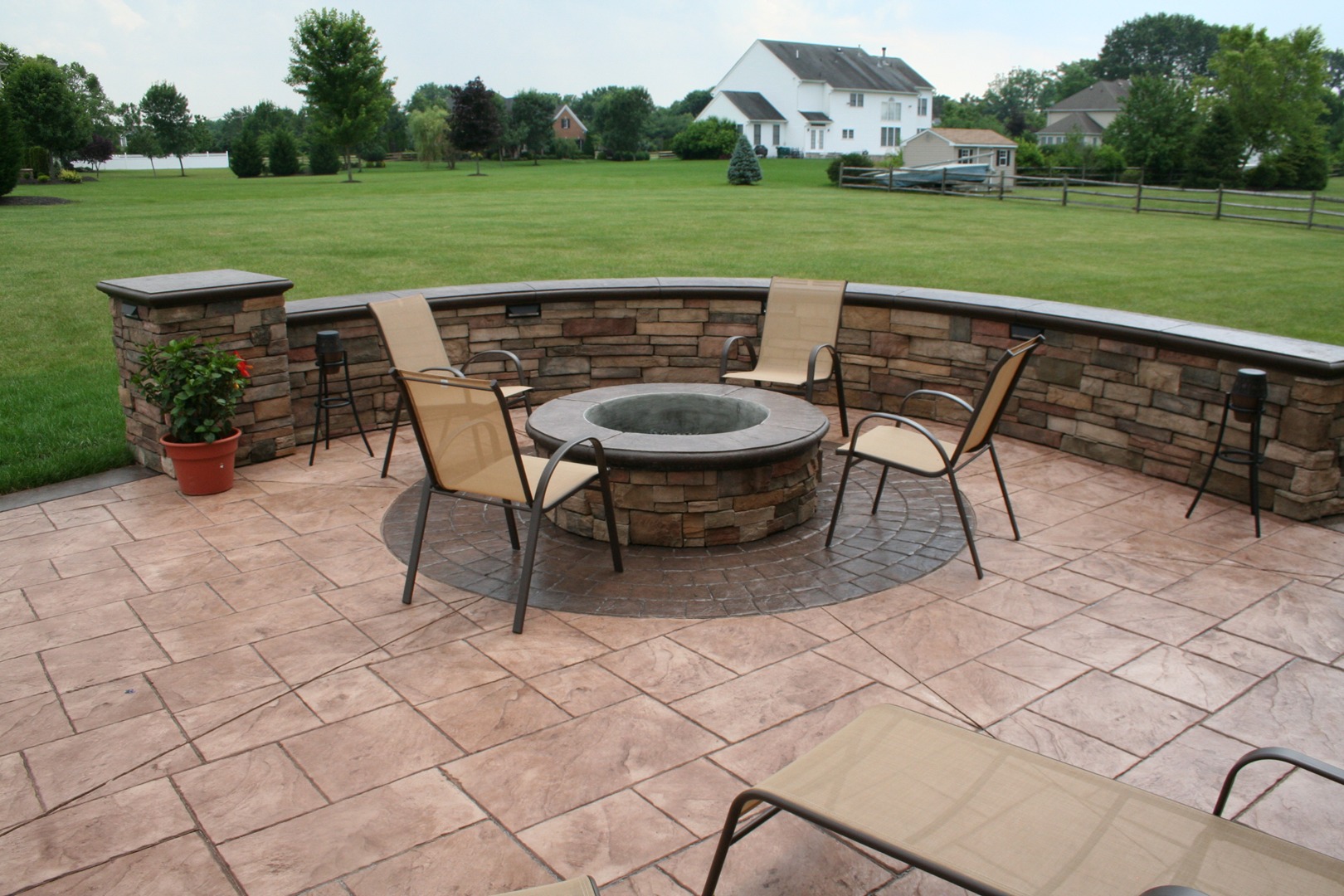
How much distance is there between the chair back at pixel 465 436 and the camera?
3650 mm

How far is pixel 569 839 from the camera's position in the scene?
254 centimetres

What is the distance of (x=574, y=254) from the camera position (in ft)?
47.7

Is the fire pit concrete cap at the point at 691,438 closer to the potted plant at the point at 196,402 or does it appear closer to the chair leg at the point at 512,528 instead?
A: the chair leg at the point at 512,528

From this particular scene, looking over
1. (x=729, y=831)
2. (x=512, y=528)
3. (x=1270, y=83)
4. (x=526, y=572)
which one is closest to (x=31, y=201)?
(x=512, y=528)

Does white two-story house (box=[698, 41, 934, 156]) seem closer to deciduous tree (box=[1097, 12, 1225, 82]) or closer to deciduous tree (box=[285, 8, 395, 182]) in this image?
deciduous tree (box=[285, 8, 395, 182])

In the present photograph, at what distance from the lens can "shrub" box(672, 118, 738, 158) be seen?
158 ft

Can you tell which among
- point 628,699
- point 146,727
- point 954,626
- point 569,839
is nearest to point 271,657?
point 146,727

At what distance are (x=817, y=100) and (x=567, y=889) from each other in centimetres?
6428

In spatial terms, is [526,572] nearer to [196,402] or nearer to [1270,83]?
[196,402]

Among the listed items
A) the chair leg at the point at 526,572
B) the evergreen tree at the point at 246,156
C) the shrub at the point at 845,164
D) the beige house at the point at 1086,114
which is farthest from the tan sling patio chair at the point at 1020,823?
the beige house at the point at 1086,114

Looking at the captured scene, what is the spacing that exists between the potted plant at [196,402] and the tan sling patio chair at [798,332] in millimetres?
2900

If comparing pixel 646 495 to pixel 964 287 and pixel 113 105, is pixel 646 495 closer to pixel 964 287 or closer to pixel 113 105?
pixel 964 287

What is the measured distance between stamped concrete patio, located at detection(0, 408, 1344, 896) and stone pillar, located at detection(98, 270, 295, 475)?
1.06m

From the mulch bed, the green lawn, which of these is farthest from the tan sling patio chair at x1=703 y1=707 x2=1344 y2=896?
the mulch bed
